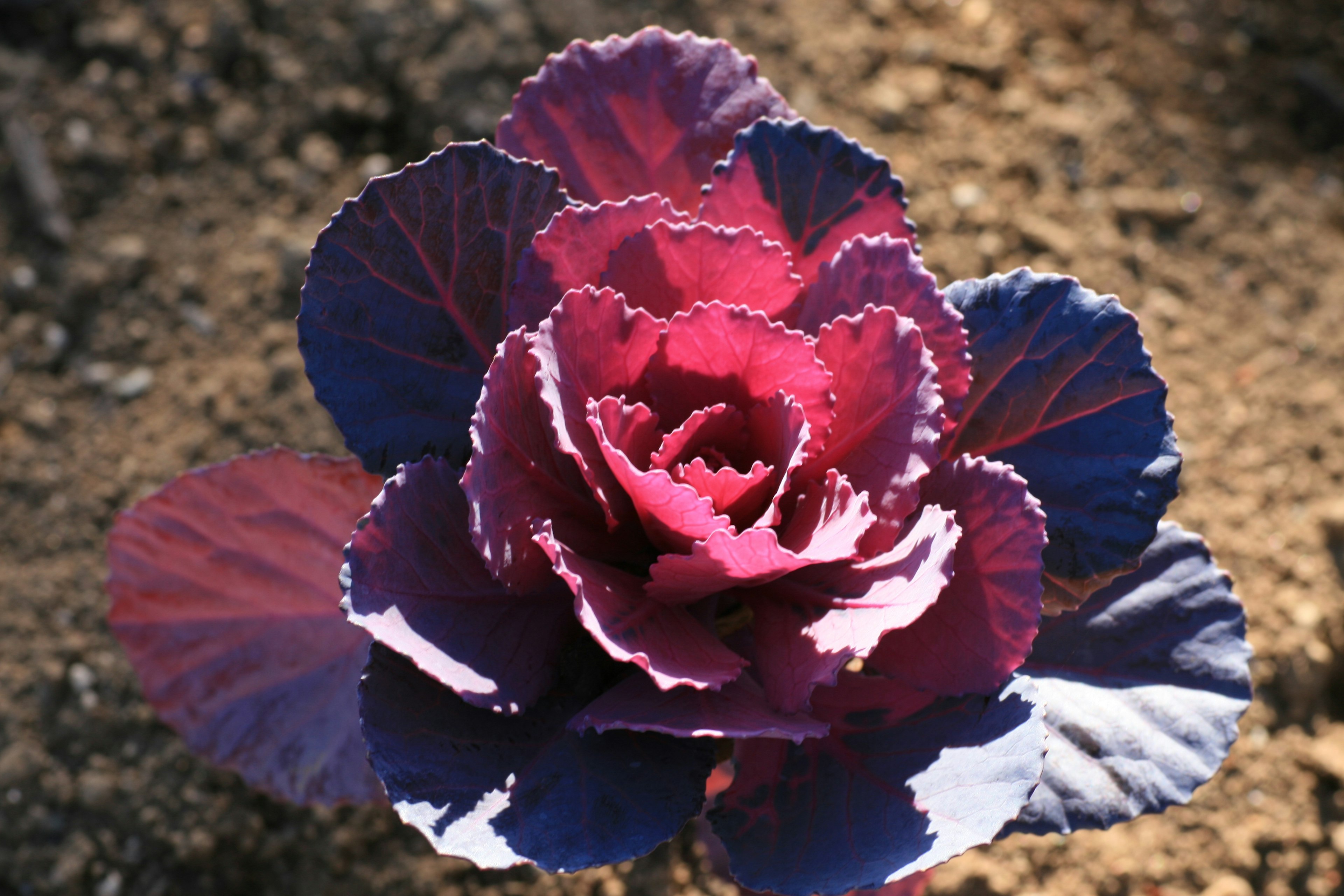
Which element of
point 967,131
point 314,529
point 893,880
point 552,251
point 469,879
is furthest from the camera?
point 967,131

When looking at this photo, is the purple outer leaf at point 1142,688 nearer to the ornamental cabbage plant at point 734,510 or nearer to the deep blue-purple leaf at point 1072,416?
the ornamental cabbage plant at point 734,510

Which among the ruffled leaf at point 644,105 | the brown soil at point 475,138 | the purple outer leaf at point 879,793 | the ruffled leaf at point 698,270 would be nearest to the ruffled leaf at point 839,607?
the purple outer leaf at point 879,793

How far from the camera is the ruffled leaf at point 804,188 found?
43.1 inches

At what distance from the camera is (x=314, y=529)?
4.64 ft

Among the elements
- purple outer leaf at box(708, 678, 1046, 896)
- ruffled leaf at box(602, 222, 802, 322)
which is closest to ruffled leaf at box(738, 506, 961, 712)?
purple outer leaf at box(708, 678, 1046, 896)

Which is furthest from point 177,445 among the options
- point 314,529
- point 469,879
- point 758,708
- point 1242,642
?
point 1242,642

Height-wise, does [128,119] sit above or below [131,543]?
above

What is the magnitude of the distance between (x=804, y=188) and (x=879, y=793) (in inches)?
23.0

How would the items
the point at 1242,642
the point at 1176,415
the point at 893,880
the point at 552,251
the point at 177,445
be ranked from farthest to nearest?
the point at 1176,415
the point at 177,445
the point at 1242,642
the point at 552,251
the point at 893,880

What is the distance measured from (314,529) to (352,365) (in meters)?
0.43

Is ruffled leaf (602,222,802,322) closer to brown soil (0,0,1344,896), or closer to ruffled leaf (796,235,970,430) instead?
ruffled leaf (796,235,970,430)

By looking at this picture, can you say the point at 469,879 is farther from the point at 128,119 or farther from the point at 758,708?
the point at 128,119

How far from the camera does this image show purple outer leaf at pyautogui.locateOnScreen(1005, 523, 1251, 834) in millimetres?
1090

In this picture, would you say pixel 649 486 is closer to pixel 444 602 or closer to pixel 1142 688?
pixel 444 602
